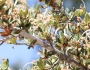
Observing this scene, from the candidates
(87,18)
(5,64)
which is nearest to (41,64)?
(5,64)

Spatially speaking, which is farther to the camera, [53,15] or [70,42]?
[53,15]

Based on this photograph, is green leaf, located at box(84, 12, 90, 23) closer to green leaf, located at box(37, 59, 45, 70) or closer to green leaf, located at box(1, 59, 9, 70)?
green leaf, located at box(37, 59, 45, 70)

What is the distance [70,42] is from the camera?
1.39m

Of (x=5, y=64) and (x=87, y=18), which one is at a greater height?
(x=87, y=18)

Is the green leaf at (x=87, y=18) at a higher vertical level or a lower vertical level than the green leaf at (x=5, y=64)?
higher

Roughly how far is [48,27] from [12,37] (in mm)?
169

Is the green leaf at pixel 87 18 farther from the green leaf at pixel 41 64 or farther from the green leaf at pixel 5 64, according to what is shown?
the green leaf at pixel 5 64

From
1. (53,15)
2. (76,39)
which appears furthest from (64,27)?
(76,39)

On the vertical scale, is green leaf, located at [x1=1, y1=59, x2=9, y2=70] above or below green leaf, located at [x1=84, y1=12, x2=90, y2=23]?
below

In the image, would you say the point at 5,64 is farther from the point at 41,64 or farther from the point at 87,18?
the point at 87,18

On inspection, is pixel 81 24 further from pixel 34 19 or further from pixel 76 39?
pixel 34 19

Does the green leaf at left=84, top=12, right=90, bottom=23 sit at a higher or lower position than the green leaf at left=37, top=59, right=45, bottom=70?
higher

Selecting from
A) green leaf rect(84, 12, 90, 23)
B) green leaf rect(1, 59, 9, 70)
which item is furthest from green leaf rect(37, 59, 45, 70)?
green leaf rect(84, 12, 90, 23)

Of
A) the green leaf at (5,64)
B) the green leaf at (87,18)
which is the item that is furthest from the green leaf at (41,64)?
the green leaf at (87,18)
